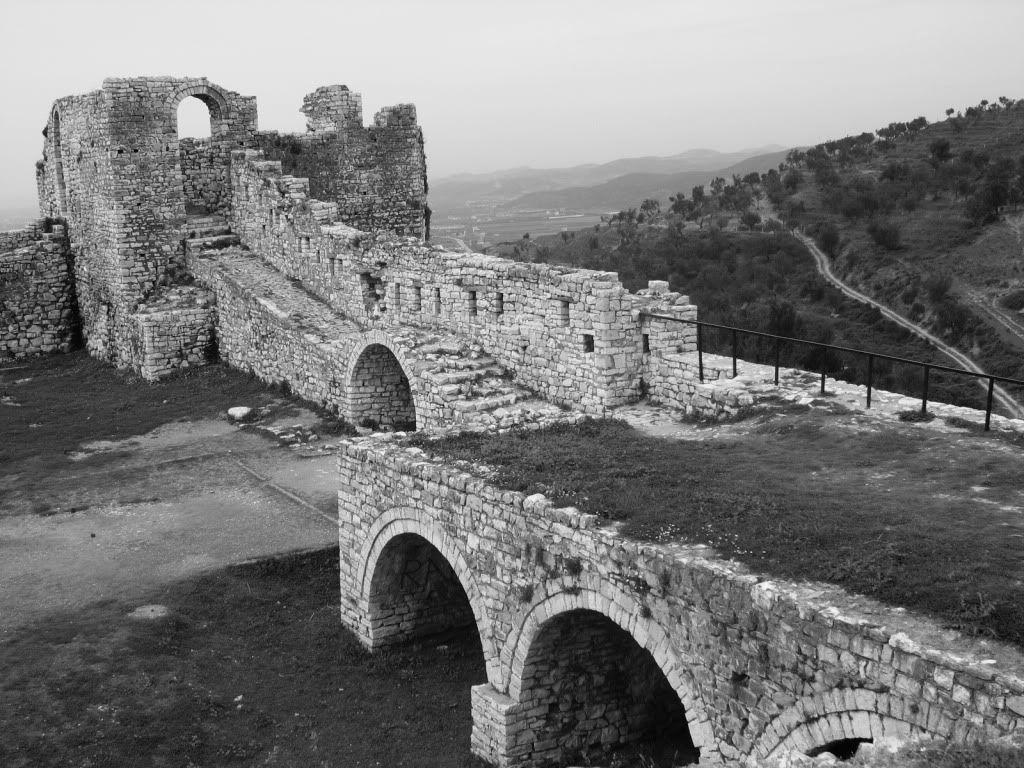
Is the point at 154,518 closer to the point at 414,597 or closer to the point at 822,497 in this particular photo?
the point at 414,597

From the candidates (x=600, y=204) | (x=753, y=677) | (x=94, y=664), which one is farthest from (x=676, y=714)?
(x=600, y=204)

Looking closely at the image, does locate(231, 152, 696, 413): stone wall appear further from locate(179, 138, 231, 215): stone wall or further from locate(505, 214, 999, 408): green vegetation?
locate(505, 214, 999, 408): green vegetation

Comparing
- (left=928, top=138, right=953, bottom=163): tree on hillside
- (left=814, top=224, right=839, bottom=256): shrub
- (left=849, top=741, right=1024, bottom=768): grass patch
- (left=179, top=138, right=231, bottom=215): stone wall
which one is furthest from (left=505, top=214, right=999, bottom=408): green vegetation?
(left=849, top=741, right=1024, bottom=768): grass patch

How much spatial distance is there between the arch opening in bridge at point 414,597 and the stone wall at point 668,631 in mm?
72

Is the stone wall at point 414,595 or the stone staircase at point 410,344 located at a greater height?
the stone staircase at point 410,344

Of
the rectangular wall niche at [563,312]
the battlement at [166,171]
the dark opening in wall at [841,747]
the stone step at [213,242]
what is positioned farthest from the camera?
the stone step at [213,242]

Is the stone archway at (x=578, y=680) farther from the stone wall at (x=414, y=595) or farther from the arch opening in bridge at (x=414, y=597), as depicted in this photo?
the stone wall at (x=414, y=595)

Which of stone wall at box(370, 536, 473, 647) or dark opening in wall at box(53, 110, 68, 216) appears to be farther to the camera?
dark opening in wall at box(53, 110, 68, 216)

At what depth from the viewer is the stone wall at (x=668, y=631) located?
6.55m

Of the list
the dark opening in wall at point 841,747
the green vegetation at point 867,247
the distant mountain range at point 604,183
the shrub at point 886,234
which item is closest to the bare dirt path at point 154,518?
the dark opening in wall at point 841,747

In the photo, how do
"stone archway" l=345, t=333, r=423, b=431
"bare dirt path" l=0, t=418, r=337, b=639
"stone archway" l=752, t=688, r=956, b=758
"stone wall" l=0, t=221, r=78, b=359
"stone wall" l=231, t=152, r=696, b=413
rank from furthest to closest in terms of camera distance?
"stone wall" l=0, t=221, r=78, b=359, "stone archway" l=345, t=333, r=423, b=431, "stone wall" l=231, t=152, r=696, b=413, "bare dirt path" l=0, t=418, r=337, b=639, "stone archway" l=752, t=688, r=956, b=758

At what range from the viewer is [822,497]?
919cm

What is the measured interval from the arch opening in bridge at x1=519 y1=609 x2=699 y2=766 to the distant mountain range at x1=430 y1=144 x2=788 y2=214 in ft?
204

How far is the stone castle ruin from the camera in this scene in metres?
7.53
